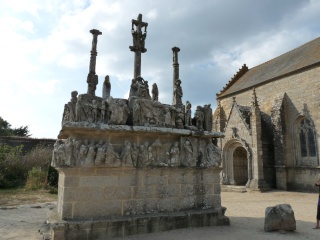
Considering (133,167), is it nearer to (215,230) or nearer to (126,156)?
(126,156)

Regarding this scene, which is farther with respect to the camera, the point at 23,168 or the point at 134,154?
the point at 23,168

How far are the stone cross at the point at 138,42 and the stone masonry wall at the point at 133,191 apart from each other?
2914mm

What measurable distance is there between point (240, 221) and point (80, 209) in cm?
414

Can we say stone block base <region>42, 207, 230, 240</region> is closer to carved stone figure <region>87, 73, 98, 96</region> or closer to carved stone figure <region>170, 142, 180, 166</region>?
carved stone figure <region>170, 142, 180, 166</region>

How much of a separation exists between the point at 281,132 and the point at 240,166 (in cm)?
379

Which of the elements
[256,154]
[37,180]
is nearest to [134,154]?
[37,180]

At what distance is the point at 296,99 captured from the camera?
55.8 ft

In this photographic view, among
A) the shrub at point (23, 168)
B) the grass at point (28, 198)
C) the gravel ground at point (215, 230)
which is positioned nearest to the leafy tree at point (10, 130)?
the shrub at point (23, 168)

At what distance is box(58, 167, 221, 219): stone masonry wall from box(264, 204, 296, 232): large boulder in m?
1.22

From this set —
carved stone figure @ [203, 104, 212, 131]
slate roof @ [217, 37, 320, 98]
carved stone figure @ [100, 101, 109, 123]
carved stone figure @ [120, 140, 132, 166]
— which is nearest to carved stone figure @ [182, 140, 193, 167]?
carved stone figure @ [203, 104, 212, 131]

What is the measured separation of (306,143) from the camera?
53.8 ft

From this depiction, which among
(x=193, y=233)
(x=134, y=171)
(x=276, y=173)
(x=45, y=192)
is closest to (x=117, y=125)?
(x=134, y=171)

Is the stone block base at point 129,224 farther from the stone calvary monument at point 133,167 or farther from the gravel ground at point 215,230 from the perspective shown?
the gravel ground at point 215,230

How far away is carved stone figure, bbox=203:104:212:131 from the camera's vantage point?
6.81 meters
